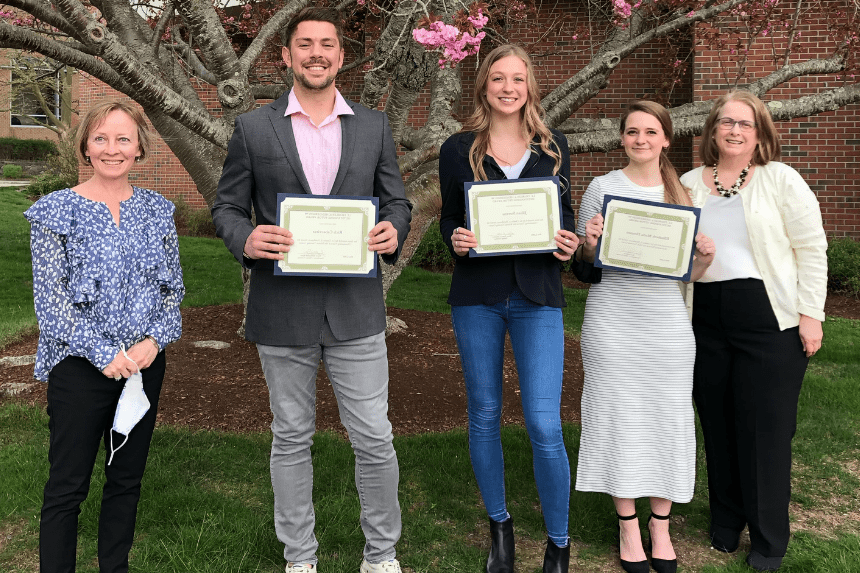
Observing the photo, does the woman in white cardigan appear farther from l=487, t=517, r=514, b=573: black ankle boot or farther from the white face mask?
the white face mask

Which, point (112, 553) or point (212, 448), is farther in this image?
point (212, 448)

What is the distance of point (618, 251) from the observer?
10.7ft

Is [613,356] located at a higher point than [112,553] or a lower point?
higher

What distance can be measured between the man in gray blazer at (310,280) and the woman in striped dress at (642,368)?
0.97 metres

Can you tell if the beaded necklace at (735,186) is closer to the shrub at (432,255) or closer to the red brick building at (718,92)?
the red brick building at (718,92)

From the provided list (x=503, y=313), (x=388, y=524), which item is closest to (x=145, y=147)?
(x=503, y=313)

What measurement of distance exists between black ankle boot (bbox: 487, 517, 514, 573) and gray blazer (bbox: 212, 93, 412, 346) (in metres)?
1.08

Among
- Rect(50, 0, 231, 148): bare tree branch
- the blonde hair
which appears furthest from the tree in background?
the blonde hair

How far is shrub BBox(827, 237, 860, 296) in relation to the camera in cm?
1031

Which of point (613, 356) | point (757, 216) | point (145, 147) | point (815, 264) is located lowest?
point (613, 356)

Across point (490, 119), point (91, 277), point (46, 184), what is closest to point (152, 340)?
point (91, 277)

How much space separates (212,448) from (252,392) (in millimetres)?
1144

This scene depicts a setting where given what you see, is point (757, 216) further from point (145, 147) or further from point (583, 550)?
point (145, 147)

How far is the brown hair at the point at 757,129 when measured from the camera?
11.0ft
